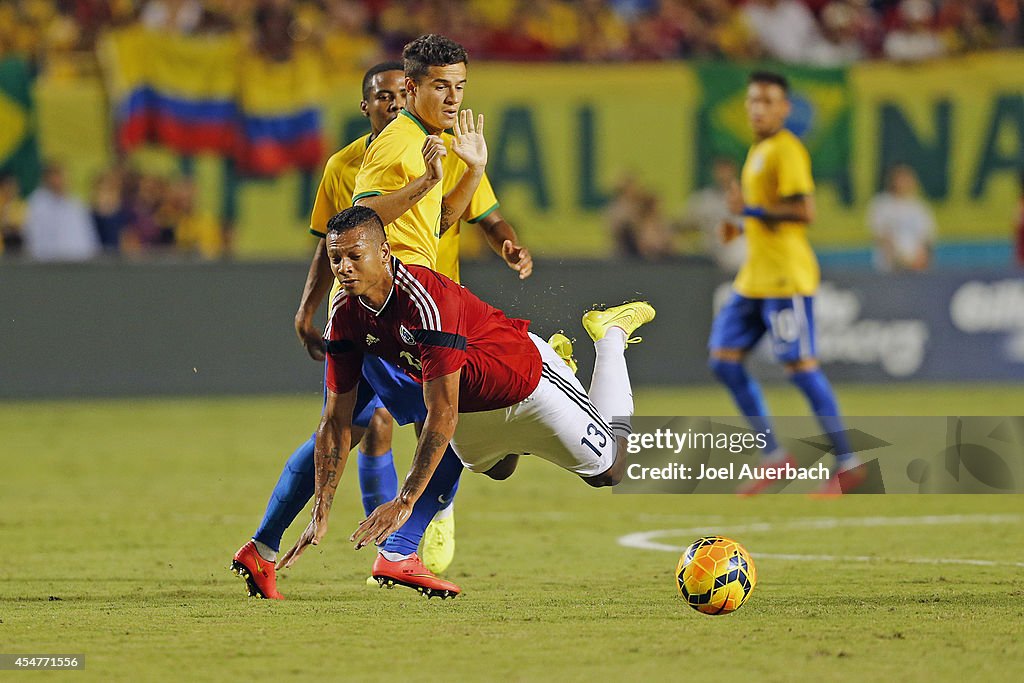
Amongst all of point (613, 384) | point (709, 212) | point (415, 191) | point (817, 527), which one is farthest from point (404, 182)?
point (709, 212)

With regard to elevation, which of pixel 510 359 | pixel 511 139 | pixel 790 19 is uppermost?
pixel 790 19

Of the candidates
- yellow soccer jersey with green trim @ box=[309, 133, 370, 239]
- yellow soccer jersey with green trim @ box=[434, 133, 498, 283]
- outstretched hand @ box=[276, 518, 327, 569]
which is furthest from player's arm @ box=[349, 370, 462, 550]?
yellow soccer jersey with green trim @ box=[309, 133, 370, 239]

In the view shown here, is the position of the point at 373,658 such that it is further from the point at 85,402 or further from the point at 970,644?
the point at 85,402

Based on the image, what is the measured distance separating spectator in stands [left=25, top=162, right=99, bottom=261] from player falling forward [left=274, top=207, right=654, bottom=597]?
1113 centimetres

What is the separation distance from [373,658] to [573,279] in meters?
12.1

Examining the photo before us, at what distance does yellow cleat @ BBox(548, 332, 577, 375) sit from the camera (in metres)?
7.50

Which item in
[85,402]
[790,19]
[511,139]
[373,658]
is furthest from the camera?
[790,19]

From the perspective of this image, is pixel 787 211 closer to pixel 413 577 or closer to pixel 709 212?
pixel 413 577

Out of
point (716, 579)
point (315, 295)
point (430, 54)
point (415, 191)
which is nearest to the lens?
point (716, 579)

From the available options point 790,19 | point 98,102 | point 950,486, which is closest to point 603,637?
point 950,486

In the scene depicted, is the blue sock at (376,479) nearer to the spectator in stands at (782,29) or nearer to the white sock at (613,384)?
the white sock at (613,384)

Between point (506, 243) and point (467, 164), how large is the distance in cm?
50

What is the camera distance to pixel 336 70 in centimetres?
1977

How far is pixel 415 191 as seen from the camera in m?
6.66
